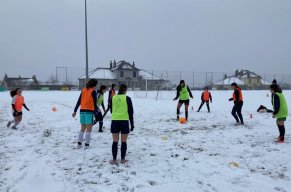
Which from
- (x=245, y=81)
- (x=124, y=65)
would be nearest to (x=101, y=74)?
(x=124, y=65)

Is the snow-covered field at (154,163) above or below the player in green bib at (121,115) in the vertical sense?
below

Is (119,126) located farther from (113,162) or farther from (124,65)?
(124,65)

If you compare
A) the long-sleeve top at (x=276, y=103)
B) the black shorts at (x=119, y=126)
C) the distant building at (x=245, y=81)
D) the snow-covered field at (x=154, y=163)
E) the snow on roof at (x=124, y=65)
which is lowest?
the snow-covered field at (x=154, y=163)

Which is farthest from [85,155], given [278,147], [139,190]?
[278,147]

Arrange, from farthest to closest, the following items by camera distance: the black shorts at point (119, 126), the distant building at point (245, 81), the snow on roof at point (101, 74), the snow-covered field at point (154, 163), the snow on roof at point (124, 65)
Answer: the snow on roof at point (124, 65), the snow on roof at point (101, 74), the distant building at point (245, 81), the black shorts at point (119, 126), the snow-covered field at point (154, 163)

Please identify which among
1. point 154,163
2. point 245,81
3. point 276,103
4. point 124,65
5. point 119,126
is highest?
point 124,65

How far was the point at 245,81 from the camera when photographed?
293 ft

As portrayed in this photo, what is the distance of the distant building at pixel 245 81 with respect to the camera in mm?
71750

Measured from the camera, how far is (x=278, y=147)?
844 centimetres

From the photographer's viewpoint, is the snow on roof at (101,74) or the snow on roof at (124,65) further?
the snow on roof at (124,65)

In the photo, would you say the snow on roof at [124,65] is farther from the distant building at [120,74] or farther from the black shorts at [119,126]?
the black shorts at [119,126]

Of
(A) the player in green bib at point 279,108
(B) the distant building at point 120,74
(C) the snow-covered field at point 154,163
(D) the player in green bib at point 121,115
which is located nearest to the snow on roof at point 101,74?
(B) the distant building at point 120,74

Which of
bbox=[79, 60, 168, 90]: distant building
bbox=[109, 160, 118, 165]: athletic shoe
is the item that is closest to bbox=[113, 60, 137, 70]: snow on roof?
bbox=[79, 60, 168, 90]: distant building

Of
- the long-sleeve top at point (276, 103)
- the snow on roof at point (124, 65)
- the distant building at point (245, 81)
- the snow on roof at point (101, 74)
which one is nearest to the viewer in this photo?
the long-sleeve top at point (276, 103)
